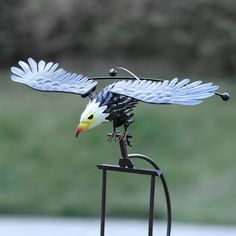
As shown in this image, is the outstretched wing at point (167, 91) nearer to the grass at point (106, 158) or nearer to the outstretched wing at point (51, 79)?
the outstretched wing at point (51, 79)

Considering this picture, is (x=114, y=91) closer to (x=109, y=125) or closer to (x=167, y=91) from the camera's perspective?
(x=167, y=91)

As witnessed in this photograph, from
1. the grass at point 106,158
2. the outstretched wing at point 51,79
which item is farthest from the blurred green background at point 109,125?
the outstretched wing at point 51,79

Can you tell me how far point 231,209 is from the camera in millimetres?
4070

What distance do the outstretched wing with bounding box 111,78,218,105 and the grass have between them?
7.57ft

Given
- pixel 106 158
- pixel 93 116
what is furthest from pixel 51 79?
pixel 106 158

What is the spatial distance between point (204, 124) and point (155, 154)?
2.16ft

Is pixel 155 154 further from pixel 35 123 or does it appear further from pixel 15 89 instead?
pixel 15 89

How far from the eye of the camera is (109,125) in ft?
16.7

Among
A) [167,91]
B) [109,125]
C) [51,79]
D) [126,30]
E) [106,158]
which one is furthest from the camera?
[126,30]

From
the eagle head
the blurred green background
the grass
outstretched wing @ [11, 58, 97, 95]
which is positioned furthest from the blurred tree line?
the eagle head

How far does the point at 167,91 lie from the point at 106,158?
315 centimetres

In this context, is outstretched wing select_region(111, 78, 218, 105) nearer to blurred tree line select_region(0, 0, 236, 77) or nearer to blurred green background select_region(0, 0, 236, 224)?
→ blurred green background select_region(0, 0, 236, 224)

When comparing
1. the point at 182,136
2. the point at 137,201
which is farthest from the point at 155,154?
the point at 137,201

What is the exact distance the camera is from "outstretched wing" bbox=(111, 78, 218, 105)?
63.9 inches
